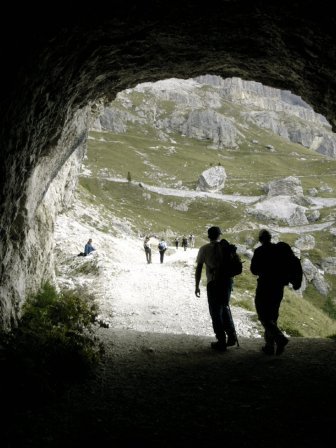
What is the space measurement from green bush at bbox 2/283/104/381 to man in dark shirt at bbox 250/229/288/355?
13.1ft

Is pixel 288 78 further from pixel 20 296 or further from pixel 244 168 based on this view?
pixel 244 168

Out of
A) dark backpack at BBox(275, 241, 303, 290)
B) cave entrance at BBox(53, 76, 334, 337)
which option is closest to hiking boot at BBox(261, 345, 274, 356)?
dark backpack at BBox(275, 241, 303, 290)

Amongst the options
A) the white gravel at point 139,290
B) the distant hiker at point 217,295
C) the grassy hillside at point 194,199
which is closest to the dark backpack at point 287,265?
the distant hiker at point 217,295

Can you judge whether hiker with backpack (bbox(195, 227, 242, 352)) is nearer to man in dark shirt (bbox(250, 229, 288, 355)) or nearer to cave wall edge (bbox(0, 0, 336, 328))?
man in dark shirt (bbox(250, 229, 288, 355))

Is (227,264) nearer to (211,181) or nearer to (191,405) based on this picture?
(191,405)

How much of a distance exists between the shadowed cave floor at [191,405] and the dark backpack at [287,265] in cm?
184

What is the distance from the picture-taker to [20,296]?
10.0 meters

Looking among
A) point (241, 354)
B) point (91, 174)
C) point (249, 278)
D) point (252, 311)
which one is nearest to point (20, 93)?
point (241, 354)

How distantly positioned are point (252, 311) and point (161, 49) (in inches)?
507

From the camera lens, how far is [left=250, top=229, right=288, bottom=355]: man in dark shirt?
905cm

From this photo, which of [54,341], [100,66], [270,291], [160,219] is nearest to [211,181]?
[160,219]

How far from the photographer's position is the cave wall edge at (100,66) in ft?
22.1

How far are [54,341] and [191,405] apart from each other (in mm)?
3152

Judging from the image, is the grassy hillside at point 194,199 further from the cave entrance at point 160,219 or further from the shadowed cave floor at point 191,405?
the shadowed cave floor at point 191,405
